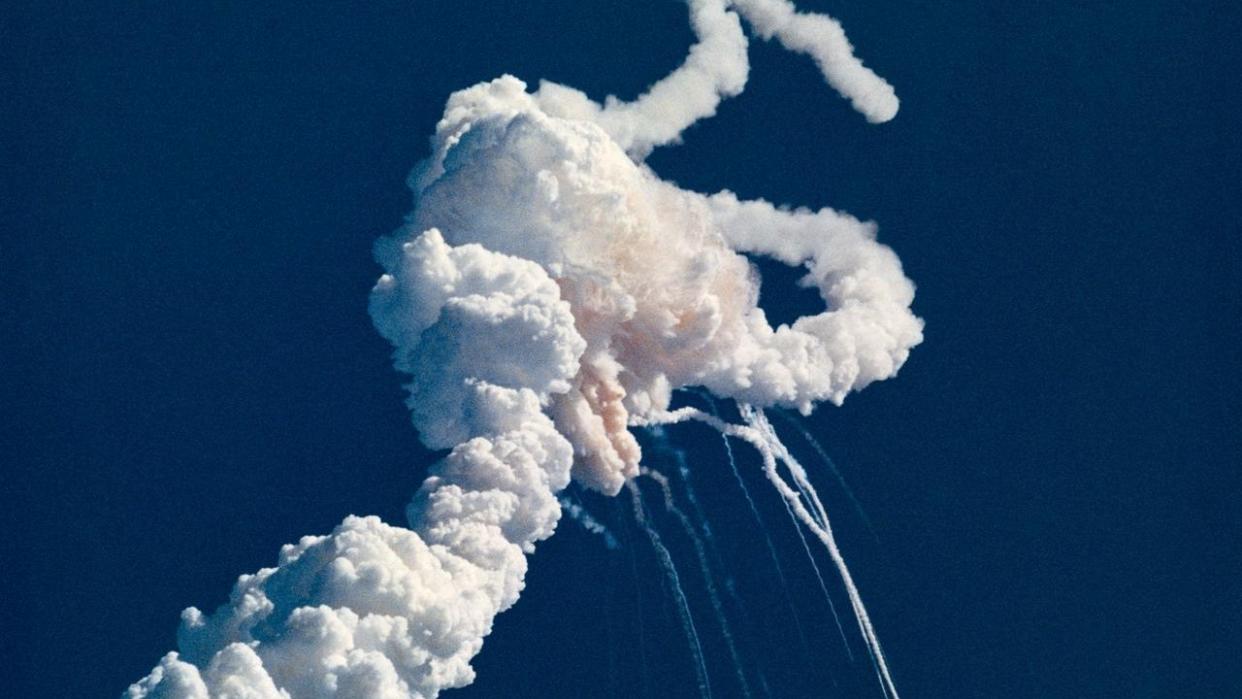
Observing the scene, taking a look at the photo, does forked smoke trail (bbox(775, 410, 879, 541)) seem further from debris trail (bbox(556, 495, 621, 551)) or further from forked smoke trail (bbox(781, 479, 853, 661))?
debris trail (bbox(556, 495, 621, 551))

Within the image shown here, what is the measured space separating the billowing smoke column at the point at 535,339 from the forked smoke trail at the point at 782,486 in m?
0.14

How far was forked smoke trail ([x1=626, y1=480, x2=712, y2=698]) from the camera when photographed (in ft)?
180

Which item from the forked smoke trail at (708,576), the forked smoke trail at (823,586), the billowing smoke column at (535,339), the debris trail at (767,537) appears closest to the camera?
the billowing smoke column at (535,339)

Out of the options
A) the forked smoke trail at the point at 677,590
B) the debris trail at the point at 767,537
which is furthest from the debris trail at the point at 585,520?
the debris trail at the point at 767,537

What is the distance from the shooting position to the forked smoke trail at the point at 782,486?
177 ft

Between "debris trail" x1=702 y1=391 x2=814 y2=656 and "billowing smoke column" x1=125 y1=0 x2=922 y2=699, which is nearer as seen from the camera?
"billowing smoke column" x1=125 y1=0 x2=922 y2=699

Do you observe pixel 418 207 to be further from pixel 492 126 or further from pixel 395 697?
pixel 395 697

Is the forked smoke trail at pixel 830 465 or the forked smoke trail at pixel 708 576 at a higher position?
the forked smoke trail at pixel 830 465

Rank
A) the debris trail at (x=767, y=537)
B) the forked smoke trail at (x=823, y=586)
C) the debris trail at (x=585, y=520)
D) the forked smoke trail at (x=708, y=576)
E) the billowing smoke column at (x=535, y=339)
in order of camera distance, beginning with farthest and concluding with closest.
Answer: the forked smoke trail at (x=823, y=586), the debris trail at (x=767, y=537), the forked smoke trail at (x=708, y=576), the debris trail at (x=585, y=520), the billowing smoke column at (x=535, y=339)

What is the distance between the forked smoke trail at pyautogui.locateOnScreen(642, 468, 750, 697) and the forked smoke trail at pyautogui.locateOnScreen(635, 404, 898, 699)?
6.47ft

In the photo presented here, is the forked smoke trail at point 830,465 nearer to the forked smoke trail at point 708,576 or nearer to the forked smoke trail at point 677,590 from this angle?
the forked smoke trail at point 708,576

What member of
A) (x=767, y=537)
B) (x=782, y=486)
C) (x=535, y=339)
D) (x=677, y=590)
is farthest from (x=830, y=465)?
(x=535, y=339)

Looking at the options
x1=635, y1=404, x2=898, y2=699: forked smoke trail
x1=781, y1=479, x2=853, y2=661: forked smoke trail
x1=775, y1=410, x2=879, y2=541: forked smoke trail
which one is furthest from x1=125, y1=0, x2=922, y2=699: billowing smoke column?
x1=781, y1=479, x2=853, y2=661: forked smoke trail

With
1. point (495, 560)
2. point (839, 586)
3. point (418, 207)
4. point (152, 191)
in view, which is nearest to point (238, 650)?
point (495, 560)
